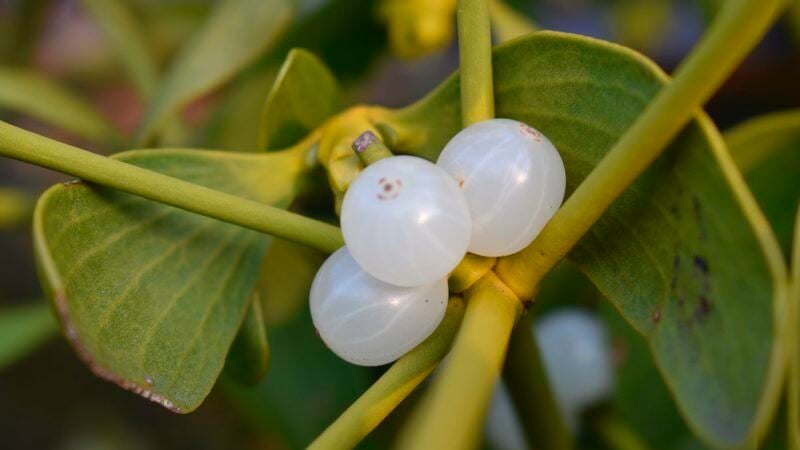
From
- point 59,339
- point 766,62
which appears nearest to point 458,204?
point 59,339

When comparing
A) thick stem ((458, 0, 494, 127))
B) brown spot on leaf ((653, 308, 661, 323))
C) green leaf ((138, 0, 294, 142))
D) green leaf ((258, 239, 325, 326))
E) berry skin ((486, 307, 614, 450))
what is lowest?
green leaf ((258, 239, 325, 326))

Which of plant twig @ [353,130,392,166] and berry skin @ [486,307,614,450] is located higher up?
plant twig @ [353,130,392,166]

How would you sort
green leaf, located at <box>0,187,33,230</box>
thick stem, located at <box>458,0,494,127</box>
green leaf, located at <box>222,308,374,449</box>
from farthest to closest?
green leaf, located at <box>0,187,33,230</box> → green leaf, located at <box>222,308,374,449</box> → thick stem, located at <box>458,0,494,127</box>

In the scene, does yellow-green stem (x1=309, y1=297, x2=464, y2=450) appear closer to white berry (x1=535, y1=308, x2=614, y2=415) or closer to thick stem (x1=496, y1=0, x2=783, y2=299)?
thick stem (x1=496, y1=0, x2=783, y2=299)

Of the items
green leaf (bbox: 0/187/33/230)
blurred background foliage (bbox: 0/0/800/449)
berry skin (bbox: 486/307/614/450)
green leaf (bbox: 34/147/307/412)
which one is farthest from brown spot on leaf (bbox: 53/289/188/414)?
green leaf (bbox: 0/187/33/230)

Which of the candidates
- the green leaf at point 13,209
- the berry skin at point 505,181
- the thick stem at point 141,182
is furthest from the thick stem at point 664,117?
the green leaf at point 13,209

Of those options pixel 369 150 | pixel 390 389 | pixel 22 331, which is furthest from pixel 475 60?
pixel 22 331
